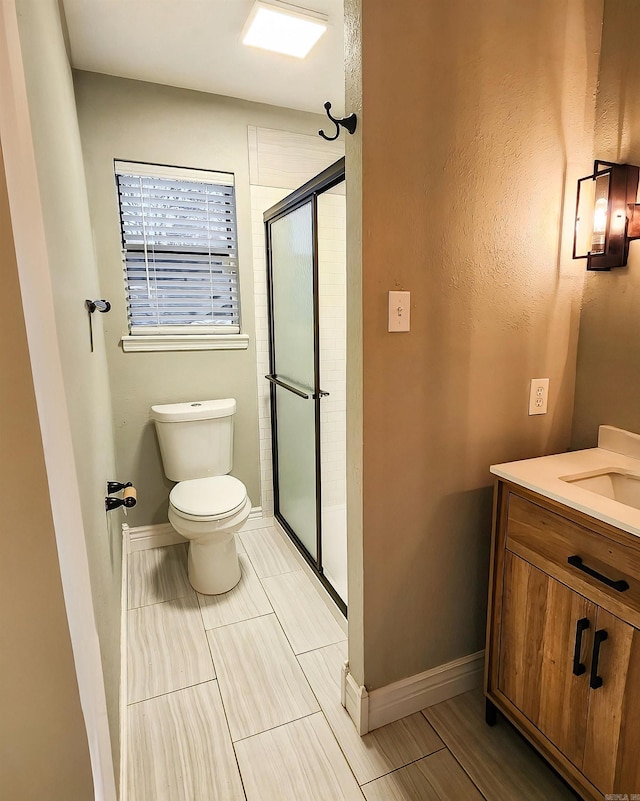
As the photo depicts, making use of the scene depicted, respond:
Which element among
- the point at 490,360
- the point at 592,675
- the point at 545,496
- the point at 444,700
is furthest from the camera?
the point at 444,700

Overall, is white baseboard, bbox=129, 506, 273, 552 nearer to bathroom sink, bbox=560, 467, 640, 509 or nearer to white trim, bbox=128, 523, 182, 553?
white trim, bbox=128, 523, 182, 553

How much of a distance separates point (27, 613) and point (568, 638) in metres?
1.27

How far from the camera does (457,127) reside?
1334mm

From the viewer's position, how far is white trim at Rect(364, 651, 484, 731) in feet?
5.03

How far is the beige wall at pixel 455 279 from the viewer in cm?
128

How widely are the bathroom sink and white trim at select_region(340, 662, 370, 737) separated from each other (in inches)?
39.1

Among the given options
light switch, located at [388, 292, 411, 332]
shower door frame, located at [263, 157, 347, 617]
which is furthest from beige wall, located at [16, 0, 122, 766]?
shower door frame, located at [263, 157, 347, 617]

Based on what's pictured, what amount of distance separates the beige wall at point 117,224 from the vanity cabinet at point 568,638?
1.78 meters

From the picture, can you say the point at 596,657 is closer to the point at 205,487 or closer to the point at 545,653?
the point at 545,653

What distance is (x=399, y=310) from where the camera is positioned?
1332 mm

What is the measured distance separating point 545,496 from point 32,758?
125 centimetres

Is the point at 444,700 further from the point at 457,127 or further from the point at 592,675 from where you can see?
the point at 457,127

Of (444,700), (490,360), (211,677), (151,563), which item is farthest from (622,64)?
(151,563)

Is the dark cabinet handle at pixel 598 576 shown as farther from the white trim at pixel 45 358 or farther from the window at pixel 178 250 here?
the window at pixel 178 250
